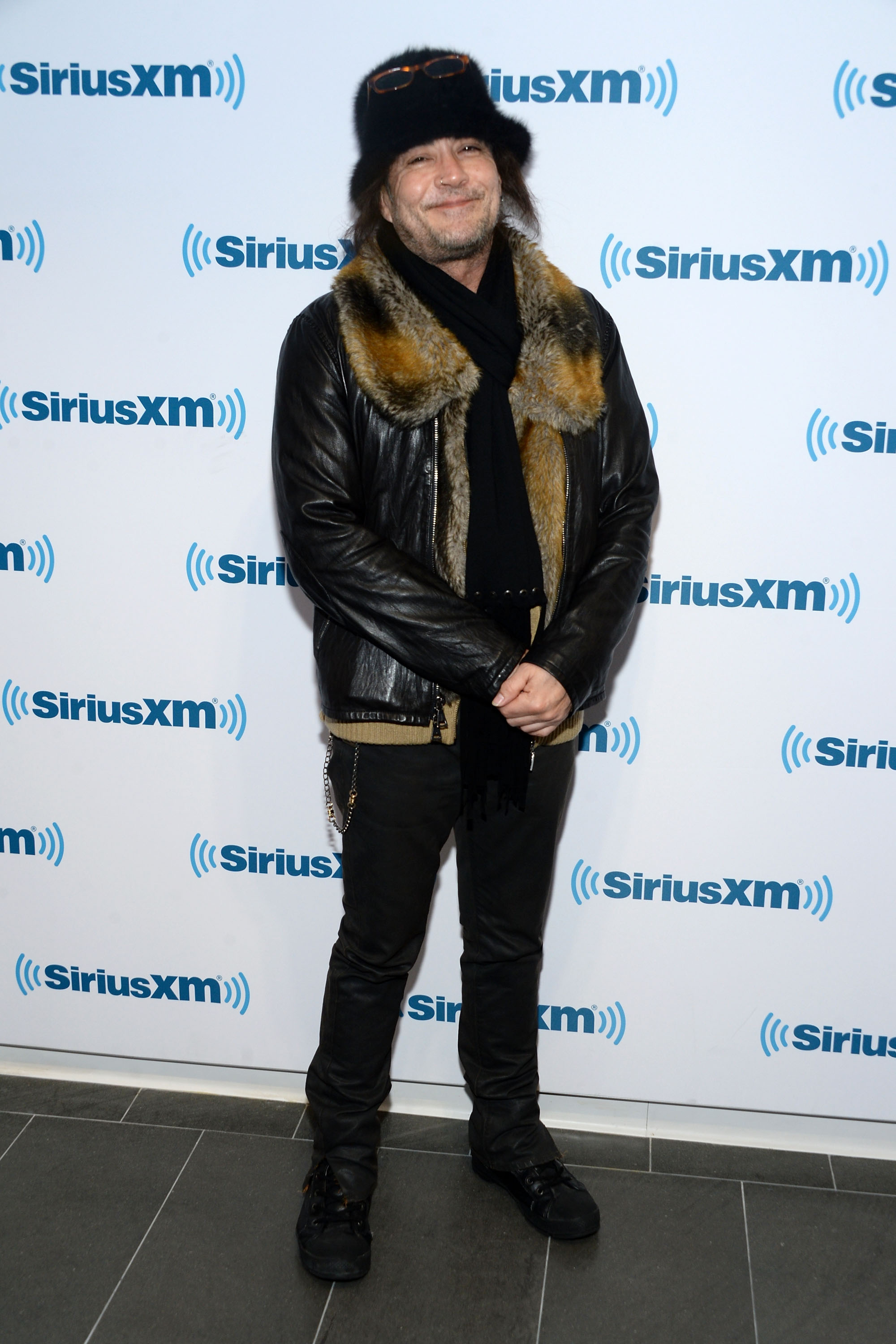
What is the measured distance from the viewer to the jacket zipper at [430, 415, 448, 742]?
2023 millimetres

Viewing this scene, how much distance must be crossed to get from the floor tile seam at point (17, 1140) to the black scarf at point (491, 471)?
4.73 feet

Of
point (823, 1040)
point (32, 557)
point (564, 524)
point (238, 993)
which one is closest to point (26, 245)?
point (32, 557)

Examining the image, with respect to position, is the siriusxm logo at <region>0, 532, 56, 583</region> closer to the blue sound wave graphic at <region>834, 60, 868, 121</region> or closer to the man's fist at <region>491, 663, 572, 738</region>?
the man's fist at <region>491, 663, 572, 738</region>

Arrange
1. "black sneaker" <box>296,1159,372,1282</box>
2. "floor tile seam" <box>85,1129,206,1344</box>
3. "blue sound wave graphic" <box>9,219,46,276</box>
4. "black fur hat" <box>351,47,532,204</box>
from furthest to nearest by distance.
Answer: "blue sound wave graphic" <box>9,219,46,276</box>
"black sneaker" <box>296,1159,372,1282</box>
"floor tile seam" <box>85,1129,206,1344</box>
"black fur hat" <box>351,47,532,204</box>

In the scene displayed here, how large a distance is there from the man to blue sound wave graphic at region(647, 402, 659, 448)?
0.47 feet

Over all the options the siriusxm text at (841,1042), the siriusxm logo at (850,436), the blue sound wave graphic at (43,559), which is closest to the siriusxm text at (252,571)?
A: the blue sound wave graphic at (43,559)

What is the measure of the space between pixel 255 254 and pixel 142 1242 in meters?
1.94

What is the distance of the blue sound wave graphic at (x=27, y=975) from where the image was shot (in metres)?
2.77

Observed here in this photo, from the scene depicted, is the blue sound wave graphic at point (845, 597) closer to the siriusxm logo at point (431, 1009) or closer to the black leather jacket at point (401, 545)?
the black leather jacket at point (401, 545)

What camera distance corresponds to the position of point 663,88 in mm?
2186

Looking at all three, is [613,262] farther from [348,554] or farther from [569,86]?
[348,554]

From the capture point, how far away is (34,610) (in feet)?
8.40

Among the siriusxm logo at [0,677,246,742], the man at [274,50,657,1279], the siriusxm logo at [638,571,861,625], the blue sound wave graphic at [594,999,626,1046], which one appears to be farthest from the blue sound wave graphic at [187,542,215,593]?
the blue sound wave graphic at [594,999,626,1046]

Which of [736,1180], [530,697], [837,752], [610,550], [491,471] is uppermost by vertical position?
[491,471]
